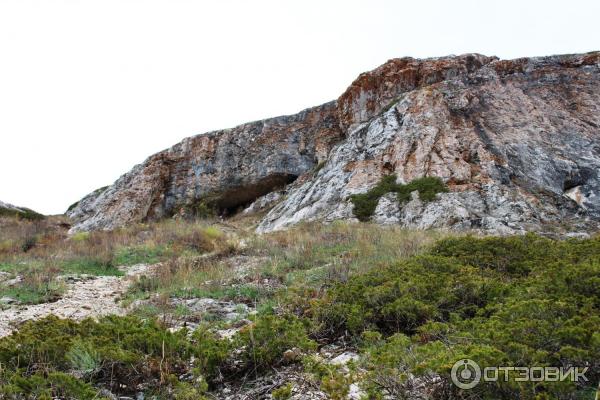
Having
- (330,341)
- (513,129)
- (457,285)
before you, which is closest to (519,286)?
(457,285)

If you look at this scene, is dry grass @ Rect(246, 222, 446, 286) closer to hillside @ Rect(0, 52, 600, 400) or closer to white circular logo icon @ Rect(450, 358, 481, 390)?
hillside @ Rect(0, 52, 600, 400)

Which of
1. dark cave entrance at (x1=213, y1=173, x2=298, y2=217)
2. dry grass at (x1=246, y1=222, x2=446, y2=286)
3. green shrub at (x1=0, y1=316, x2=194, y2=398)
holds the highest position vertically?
dark cave entrance at (x1=213, y1=173, x2=298, y2=217)

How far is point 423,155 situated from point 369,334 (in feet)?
54.8

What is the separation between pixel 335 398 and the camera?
10.9ft

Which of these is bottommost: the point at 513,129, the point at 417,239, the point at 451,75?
the point at 417,239

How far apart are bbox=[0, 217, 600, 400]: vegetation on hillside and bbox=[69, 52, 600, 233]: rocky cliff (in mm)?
8481

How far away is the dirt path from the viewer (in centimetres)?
720

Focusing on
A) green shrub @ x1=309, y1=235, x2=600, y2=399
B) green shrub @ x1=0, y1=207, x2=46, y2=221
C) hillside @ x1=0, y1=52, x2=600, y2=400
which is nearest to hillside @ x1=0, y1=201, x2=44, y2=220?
green shrub @ x1=0, y1=207, x2=46, y2=221

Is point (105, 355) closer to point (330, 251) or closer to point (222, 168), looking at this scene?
point (330, 251)

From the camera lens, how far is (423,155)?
19984 mm

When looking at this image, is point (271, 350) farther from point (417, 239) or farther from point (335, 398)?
point (417, 239)

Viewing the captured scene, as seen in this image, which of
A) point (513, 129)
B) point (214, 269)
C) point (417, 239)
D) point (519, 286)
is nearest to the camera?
point (519, 286)

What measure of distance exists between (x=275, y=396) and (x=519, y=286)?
3707 millimetres

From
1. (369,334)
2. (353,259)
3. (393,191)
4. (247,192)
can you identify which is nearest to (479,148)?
(393,191)
